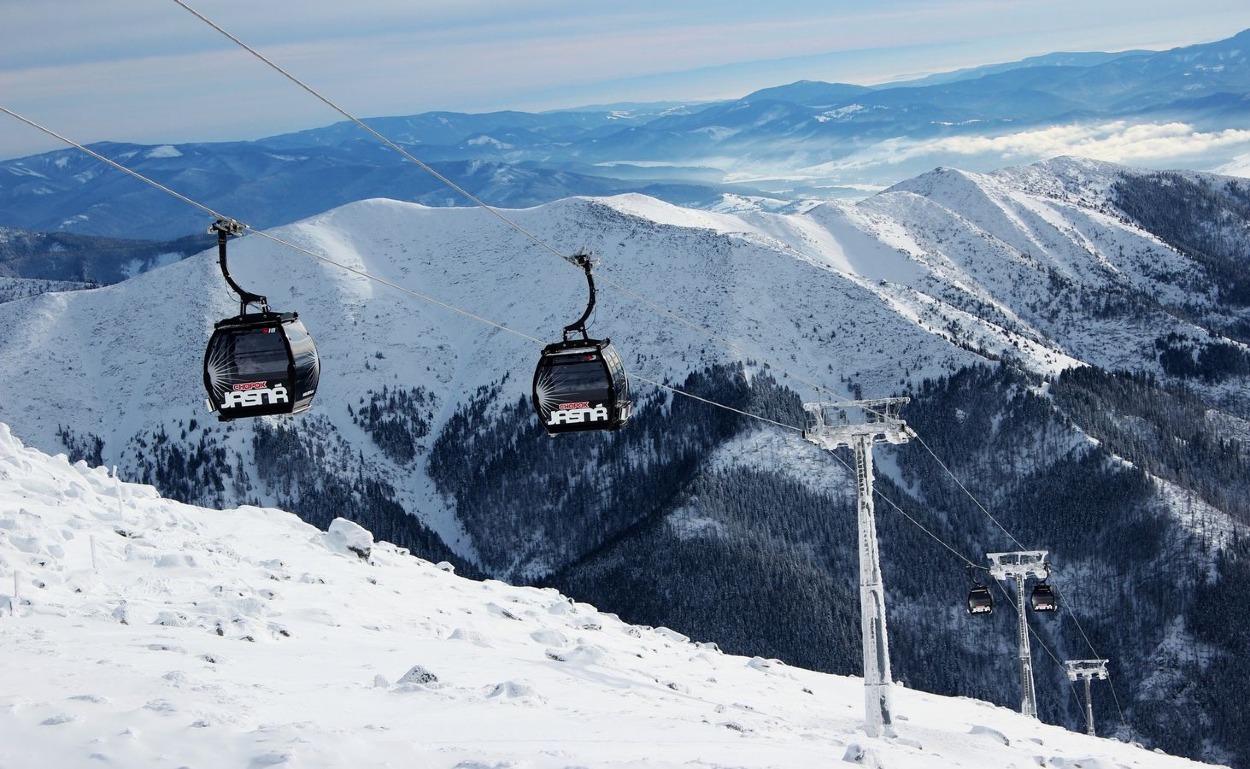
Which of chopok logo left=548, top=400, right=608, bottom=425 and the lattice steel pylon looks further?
the lattice steel pylon

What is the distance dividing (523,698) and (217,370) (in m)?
10.9

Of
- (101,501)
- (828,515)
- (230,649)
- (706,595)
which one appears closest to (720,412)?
(828,515)

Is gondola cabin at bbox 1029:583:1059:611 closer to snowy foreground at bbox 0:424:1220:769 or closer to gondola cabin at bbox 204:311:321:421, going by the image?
snowy foreground at bbox 0:424:1220:769

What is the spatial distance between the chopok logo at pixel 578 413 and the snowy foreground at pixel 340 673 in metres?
6.38

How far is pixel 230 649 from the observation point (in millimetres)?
28438

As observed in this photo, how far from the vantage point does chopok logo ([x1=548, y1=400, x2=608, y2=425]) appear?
23.0 m

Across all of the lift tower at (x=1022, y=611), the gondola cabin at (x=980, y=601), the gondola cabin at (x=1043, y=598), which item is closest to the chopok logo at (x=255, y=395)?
the lift tower at (x=1022, y=611)

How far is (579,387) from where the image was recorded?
22922mm

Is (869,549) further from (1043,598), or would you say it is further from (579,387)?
(1043,598)

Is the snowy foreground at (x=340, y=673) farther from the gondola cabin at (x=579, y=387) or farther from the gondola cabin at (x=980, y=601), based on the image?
the gondola cabin at (x=980, y=601)

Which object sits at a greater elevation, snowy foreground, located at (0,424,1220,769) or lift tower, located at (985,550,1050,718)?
snowy foreground, located at (0,424,1220,769)

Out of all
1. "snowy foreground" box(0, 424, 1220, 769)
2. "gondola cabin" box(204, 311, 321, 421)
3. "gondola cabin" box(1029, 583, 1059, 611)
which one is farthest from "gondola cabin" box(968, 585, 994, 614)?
"gondola cabin" box(204, 311, 321, 421)

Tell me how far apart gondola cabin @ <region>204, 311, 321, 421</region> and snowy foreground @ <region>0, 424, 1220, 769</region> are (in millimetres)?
5908

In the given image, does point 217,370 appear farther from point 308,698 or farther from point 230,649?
point 230,649
